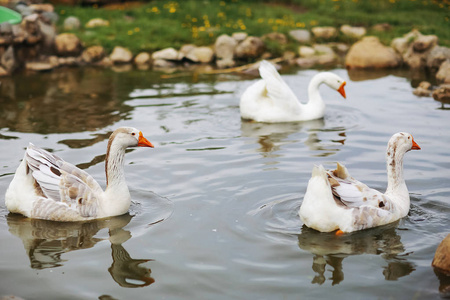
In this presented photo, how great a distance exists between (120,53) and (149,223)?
11.9m

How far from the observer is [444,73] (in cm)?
1473

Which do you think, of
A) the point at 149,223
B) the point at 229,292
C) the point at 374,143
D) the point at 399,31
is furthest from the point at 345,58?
the point at 229,292

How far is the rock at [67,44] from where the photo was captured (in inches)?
698

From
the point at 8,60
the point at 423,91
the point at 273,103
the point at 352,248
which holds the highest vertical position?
the point at 8,60

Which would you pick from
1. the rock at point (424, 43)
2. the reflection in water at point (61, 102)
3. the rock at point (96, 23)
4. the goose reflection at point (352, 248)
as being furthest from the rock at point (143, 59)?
the goose reflection at point (352, 248)

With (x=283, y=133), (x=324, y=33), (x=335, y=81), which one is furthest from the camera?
(x=324, y=33)

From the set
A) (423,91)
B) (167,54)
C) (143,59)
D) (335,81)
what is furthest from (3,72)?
(423,91)

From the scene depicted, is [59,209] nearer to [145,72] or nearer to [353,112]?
[353,112]

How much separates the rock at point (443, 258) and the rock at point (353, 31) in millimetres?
13920

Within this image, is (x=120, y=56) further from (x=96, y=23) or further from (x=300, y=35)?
(x=300, y=35)

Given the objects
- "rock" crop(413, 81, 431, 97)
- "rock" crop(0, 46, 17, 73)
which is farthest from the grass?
"rock" crop(413, 81, 431, 97)

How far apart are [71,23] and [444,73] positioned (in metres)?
11.1

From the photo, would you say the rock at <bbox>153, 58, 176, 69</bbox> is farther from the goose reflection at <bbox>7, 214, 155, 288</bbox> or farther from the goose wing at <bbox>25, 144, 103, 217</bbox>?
the goose reflection at <bbox>7, 214, 155, 288</bbox>

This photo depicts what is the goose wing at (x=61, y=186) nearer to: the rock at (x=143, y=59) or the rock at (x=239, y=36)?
the rock at (x=143, y=59)
